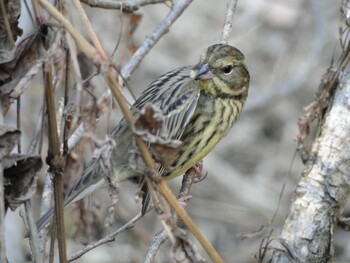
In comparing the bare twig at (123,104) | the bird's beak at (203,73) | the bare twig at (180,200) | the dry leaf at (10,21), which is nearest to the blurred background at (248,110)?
the bare twig at (180,200)

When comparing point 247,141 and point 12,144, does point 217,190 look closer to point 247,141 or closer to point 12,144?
point 247,141

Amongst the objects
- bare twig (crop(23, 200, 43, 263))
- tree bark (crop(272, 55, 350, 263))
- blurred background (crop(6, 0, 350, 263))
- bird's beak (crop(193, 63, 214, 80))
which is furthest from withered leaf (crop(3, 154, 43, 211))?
blurred background (crop(6, 0, 350, 263))

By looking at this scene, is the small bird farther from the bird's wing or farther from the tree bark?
the tree bark

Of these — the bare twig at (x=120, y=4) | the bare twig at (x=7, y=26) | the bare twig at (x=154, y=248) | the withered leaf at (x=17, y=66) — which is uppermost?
the bare twig at (x=120, y=4)

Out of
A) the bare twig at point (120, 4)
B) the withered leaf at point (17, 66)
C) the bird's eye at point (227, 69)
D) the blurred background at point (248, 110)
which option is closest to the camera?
the withered leaf at point (17, 66)

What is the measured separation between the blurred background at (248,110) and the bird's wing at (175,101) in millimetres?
1765

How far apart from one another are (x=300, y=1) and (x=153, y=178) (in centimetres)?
570

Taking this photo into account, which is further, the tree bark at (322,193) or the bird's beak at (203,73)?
the bird's beak at (203,73)

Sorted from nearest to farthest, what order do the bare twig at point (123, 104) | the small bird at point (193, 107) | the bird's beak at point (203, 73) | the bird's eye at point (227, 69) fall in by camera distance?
the bare twig at point (123, 104) < the small bird at point (193, 107) < the bird's beak at point (203, 73) < the bird's eye at point (227, 69)

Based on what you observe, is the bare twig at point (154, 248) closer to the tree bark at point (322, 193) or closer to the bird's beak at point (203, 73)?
the tree bark at point (322, 193)

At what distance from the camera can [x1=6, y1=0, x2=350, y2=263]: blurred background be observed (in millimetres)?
5938

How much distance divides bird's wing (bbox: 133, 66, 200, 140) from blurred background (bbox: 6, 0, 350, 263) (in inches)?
69.5

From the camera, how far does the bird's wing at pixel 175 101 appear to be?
3510 mm

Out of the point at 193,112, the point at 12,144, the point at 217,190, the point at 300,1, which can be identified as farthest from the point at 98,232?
the point at 300,1
